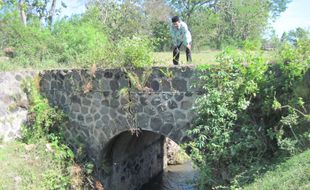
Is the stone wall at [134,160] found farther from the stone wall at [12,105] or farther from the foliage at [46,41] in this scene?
the foliage at [46,41]

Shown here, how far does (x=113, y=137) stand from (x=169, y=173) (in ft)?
15.8

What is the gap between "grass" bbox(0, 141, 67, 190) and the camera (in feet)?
23.5

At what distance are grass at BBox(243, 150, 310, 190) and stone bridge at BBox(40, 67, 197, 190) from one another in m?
2.30

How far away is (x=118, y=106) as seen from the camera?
27.0 ft

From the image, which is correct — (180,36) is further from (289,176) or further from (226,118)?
(289,176)

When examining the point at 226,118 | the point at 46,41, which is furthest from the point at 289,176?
the point at 46,41

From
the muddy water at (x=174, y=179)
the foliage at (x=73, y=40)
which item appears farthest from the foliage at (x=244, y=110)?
the foliage at (x=73, y=40)

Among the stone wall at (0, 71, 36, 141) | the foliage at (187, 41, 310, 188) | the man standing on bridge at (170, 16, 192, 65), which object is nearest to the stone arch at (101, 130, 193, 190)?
the foliage at (187, 41, 310, 188)

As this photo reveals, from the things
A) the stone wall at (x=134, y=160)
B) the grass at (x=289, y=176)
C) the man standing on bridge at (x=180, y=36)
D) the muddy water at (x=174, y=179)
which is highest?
the man standing on bridge at (x=180, y=36)

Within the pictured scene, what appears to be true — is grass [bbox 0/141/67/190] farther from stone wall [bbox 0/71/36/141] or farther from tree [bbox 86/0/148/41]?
tree [bbox 86/0/148/41]

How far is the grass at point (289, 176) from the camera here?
15.0 ft

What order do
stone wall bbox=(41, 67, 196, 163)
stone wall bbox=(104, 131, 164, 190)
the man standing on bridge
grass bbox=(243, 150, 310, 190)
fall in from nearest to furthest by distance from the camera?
grass bbox=(243, 150, 310, 190) < stone wall bbox=(41, 67, 196, 163) < the man standing on bridge < stone wall bbox=(104, 131, 164, 190)

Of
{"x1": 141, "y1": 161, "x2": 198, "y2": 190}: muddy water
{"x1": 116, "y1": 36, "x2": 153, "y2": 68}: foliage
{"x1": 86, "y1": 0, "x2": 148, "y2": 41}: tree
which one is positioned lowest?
{"x1": 141, "y1": 161, "x2": 198, "y2": 190}: muddy water

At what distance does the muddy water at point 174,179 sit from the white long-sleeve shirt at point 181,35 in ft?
14.5
